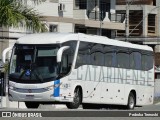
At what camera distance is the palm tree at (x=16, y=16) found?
3011cm

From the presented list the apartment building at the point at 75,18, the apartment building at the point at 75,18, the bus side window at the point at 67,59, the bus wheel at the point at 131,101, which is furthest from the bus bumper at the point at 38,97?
the apartment building at the point at 75,18

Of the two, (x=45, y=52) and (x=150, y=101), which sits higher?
(x=45, y=52)

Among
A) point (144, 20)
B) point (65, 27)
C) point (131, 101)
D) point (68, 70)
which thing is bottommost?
point (131, 101)

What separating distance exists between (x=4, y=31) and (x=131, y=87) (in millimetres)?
12514

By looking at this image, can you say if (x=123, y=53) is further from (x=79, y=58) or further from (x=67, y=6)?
(x=67, y=6)

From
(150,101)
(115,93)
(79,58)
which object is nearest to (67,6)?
(150,101)

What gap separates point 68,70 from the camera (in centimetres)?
2919

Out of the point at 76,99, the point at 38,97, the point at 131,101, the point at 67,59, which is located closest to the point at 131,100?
the point at 131,101

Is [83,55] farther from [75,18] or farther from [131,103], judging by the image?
[75,18]

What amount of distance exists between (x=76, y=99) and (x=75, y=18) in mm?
27053

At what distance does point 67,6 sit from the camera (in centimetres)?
5422

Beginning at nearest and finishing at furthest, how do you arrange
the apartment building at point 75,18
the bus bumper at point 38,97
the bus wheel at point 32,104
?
1. the bus bumper at point 38,97
2. the bus wheel at point 32,104
3. the apartment building at point 75,18

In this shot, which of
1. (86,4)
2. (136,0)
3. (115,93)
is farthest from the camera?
(136,0)

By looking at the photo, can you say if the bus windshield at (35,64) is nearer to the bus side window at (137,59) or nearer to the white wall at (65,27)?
the bus side window at (137,59)
